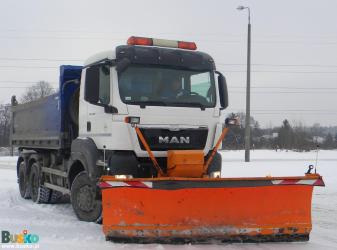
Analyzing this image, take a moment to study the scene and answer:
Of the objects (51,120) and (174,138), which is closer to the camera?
(174,138)

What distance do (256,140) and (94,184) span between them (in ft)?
182

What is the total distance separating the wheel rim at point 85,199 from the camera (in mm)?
7910

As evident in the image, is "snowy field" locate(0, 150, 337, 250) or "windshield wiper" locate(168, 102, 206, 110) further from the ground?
"windshield wiper" locate(168, 102, 206, 110)

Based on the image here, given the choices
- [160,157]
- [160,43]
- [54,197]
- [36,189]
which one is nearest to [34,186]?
[36,189]

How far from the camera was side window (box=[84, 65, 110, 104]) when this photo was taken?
287 inches

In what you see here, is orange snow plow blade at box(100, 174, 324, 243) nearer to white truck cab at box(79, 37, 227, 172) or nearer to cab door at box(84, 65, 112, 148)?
white truck cab at box(79, 37, 227, 172)

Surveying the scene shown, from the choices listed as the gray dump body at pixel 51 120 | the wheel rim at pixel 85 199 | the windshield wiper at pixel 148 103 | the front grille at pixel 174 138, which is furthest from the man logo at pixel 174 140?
the gray dump body at pixel 51 120

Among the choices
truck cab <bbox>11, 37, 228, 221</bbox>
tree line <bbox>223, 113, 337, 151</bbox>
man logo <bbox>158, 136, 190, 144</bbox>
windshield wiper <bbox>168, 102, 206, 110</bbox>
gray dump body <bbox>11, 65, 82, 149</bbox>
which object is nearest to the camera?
truck cab <bbox>11, 37, 228, 221</bbox>

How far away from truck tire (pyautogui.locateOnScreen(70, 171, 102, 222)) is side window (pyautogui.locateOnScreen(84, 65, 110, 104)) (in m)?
1.36

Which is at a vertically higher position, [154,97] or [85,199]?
[154,97]

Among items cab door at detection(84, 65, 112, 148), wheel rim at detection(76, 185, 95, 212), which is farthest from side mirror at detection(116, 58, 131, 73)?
wheel rim at detection(76, 185, 95, 212)

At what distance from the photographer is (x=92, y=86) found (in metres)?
7.36

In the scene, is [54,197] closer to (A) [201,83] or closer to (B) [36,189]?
(B) [36,189]

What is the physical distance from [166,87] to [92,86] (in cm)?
113
